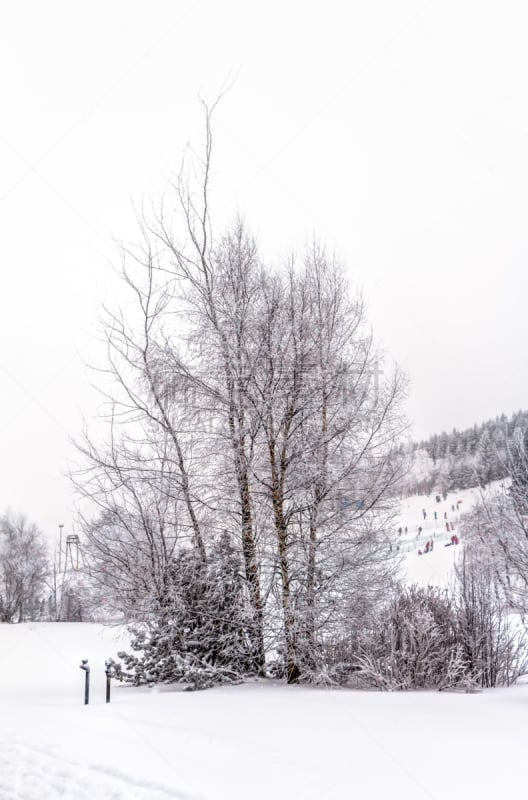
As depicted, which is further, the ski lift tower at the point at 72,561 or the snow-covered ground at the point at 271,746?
the ski lift tower at the point at 72,561

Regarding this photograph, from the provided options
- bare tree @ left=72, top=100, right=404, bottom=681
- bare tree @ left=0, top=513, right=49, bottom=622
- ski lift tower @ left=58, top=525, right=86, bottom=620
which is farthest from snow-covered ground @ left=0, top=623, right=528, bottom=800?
bare tree @ left=0, top=513, right=49, bottom=622

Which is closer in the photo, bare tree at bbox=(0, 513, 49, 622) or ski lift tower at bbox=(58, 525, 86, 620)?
ski lift tower at bbox=(58, 525, 86, 620)

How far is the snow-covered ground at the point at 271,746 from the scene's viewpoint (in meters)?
4.12

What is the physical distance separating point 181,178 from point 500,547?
9249 millimetres

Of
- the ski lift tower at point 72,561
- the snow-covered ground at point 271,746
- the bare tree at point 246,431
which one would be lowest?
the snow-covered ground at point 271,746

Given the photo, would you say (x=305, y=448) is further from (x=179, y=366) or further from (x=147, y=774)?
(x=147, y=774)

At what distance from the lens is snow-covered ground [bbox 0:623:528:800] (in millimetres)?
4117

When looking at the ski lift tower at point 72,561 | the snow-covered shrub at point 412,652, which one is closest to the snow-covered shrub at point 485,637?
the snow-covered shrub at point 412,652

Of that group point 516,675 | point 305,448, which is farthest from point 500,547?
point 305,448

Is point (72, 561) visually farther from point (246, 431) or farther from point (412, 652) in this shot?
point (412, 652)

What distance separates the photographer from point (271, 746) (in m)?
5.13

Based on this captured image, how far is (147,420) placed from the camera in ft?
36.8

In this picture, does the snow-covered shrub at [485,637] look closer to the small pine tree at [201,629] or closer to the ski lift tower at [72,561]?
the small pine tree at [201,629]

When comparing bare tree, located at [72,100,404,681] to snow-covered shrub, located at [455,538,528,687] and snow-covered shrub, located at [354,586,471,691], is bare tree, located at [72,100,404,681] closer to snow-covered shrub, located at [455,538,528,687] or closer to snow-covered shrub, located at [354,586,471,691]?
snow-covered shrub, located at [354,586,471,691]
